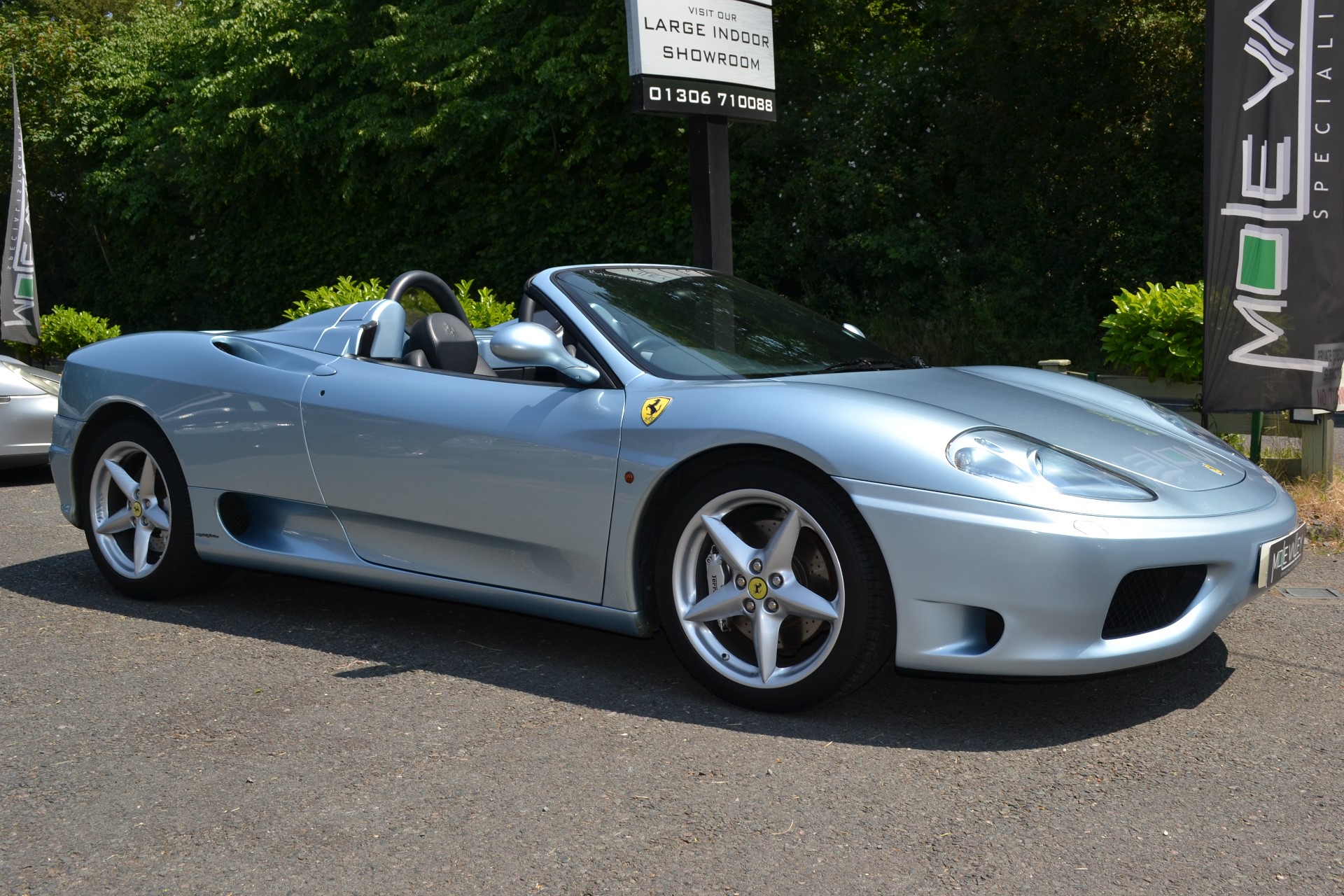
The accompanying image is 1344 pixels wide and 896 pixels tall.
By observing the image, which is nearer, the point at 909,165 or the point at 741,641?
the point at 741,641

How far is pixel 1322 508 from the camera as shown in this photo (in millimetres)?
6312

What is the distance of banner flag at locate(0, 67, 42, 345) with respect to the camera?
1562 cm

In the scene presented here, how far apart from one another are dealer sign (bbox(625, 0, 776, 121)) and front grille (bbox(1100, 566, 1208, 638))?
5208 millimetres

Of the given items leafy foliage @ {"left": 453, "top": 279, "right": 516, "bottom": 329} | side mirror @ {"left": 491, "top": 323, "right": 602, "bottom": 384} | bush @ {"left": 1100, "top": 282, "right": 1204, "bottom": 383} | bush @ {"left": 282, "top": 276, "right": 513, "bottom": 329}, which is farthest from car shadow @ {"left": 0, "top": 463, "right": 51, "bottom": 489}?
bush @ {"left": 1100, "top": 282, "right": 1204, "bottom": 383}

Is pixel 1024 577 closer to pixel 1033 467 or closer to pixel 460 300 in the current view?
pixel 1033 467

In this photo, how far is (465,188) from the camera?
2159 centimetres

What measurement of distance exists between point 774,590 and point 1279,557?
1.43 metres

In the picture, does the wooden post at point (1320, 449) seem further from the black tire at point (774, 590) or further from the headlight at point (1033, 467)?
the black tire at point (774, 590)

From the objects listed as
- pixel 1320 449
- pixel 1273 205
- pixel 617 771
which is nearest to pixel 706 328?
pixel 617 771

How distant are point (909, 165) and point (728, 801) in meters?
15.0

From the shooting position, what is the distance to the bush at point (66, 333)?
20094 millimetres

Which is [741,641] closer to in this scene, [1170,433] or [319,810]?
[319,810]

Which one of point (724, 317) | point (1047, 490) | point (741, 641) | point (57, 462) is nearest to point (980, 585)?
point (1047, 490)

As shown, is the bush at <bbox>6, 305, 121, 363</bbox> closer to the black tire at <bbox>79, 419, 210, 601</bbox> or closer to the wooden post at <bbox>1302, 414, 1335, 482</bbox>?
the black tire at <bbox>79, 419, 210, 601</bbox>
